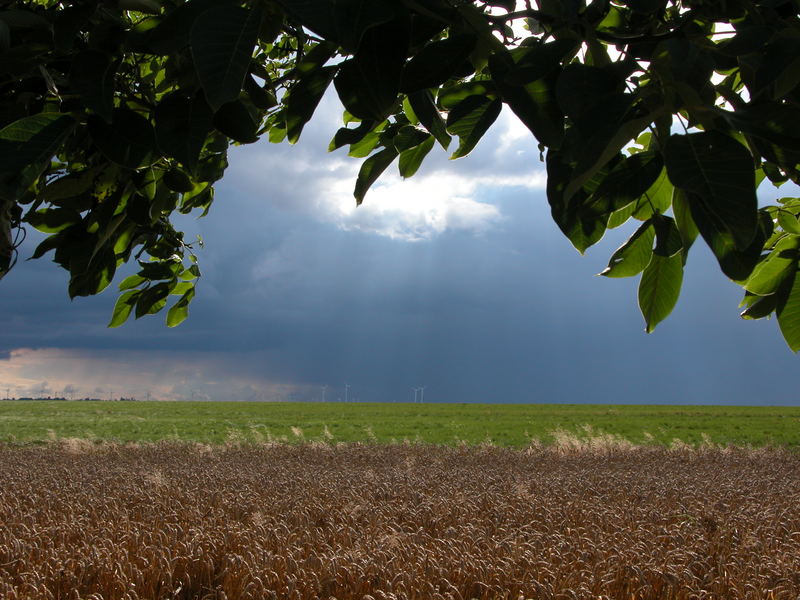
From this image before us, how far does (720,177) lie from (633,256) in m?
0.36

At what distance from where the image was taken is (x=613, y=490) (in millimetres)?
6902

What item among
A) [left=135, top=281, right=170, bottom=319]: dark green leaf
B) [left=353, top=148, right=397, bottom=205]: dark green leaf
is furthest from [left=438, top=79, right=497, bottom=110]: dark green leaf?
[left=135, top=281, right=170, bottom=319]: dark green leaf

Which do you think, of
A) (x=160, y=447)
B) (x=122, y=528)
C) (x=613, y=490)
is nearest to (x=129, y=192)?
(x=122, y=528)

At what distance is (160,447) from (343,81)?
54.7 feet

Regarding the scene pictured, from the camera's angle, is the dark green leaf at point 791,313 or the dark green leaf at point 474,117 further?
the dark green leaf at point 791,313

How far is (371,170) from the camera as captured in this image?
749mm

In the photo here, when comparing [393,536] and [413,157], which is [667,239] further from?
[393,536]

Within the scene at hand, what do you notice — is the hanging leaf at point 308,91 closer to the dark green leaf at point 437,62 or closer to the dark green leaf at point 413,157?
the dark green leaf at point 437,62

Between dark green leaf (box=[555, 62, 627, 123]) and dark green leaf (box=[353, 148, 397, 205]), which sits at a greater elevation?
dark green leaf (box=[353, 148, 397, 205])

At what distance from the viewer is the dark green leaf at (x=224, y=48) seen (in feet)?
1.10

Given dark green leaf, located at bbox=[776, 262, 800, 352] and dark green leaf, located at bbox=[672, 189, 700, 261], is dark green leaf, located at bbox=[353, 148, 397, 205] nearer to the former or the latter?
dark green leaf, located at bbox=[672, 189, 700, 261]

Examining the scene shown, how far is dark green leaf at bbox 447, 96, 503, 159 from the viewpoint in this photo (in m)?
0.57

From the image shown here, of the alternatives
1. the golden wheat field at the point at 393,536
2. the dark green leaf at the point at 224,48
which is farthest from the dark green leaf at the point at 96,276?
the golden wheat field at the point at 393,536

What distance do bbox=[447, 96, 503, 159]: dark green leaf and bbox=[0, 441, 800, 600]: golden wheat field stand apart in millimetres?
2466
